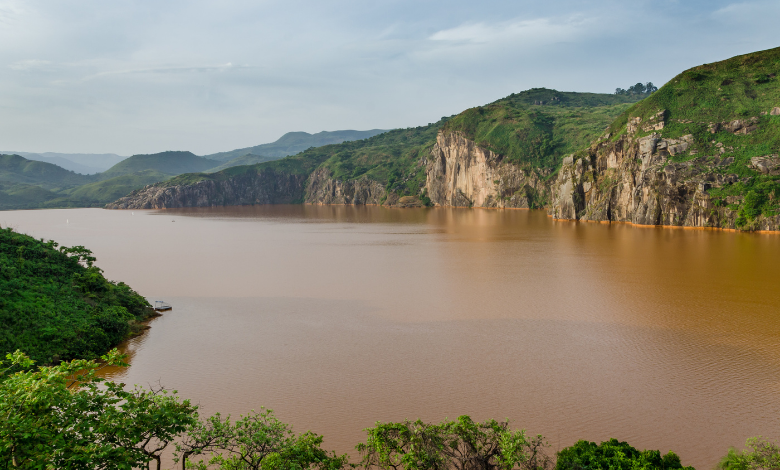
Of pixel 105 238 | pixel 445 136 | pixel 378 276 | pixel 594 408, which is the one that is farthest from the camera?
pixel 445 136

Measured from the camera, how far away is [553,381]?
21.2 meters

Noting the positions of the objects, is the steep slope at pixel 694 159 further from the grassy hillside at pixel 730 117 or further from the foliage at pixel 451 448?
the foliage at pixel 451 448

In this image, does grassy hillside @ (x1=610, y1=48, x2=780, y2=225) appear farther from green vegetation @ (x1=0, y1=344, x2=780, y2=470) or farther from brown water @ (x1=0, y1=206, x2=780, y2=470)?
green vegetation @ (x1=0, y1=344, x2=780, y2=470)

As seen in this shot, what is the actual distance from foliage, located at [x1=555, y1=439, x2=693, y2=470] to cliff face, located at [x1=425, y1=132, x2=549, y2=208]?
406ft

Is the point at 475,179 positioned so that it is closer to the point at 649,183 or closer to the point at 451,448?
the point at 649,183

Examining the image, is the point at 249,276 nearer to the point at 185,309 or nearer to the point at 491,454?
the point at 185,309

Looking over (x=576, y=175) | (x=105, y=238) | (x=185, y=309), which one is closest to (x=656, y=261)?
(x=185, y=309)

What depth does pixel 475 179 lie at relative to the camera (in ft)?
492

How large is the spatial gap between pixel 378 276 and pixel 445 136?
12575 centimetres

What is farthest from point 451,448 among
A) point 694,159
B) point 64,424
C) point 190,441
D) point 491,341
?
point 694,159

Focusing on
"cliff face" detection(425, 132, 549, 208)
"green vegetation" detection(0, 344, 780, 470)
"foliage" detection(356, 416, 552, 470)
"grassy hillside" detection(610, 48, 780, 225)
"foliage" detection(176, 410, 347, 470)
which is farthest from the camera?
"cliff face" detection(425, 132, 549, 208)

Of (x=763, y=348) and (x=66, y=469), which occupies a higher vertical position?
(x=66, y=469)

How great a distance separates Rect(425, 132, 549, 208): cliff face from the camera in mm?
134500

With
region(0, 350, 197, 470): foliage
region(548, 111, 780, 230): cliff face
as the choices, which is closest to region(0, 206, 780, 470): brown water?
region(0, 350, 197, 470): foliage
